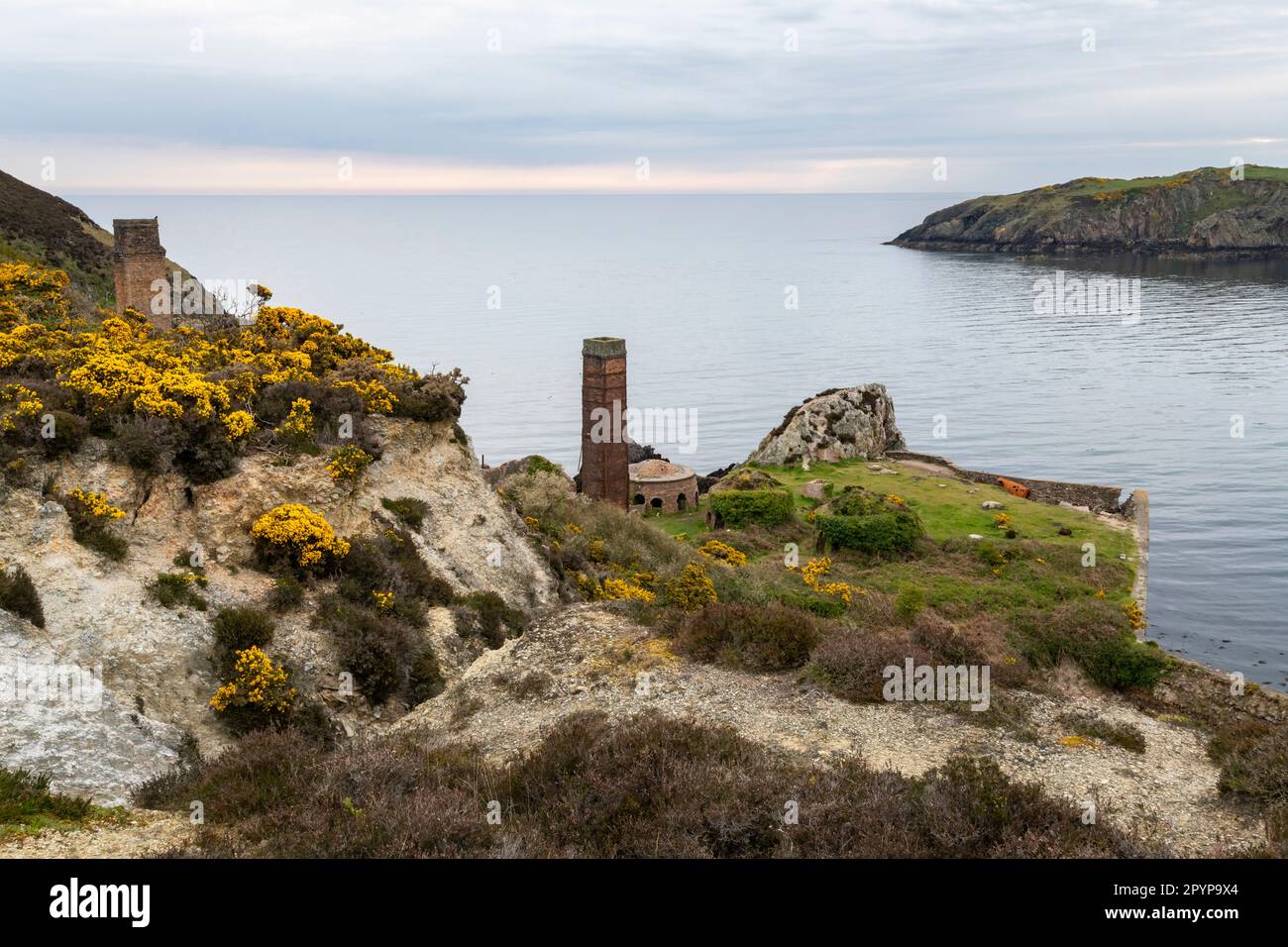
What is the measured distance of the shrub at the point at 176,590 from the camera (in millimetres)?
15438

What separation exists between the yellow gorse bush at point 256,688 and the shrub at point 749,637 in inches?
267

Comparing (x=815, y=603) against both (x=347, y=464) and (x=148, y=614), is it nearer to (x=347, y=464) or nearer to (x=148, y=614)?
(x=347, y=464)

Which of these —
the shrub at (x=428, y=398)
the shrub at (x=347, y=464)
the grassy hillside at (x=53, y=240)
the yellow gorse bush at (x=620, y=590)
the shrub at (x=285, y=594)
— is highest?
the grassy hillside at (x=53, y=240)

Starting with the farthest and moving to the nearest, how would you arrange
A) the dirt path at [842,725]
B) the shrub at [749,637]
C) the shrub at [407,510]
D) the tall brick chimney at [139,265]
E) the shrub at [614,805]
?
the tall brick chimney at [139,265]
the shrub at [407,510]
the shrub at [749,637]
the dirt path at [842,725]
the shrub at [614,805]

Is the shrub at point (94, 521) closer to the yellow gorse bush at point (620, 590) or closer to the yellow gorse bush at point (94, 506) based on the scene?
the yellow gorse bush at point (94, 506)

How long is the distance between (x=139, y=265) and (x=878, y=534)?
Result: 31.3m

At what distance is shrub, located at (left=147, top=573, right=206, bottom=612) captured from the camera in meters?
15.4

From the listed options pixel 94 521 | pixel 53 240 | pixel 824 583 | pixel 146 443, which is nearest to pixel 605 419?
pixel 824 583

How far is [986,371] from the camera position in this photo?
110m

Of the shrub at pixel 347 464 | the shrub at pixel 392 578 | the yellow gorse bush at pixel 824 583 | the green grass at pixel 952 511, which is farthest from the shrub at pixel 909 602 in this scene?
the shrub at pixel 347 464

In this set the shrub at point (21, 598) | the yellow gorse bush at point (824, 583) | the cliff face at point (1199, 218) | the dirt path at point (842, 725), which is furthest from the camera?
the cliff face at point (1199, 218)

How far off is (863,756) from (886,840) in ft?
11.9

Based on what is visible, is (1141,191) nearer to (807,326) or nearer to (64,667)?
(807,326)

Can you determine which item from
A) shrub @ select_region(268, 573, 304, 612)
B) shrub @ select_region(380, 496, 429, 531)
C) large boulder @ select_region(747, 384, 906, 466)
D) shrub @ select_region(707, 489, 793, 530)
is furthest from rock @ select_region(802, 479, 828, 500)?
shrub @ select_region(268, 573, 304, 612)
